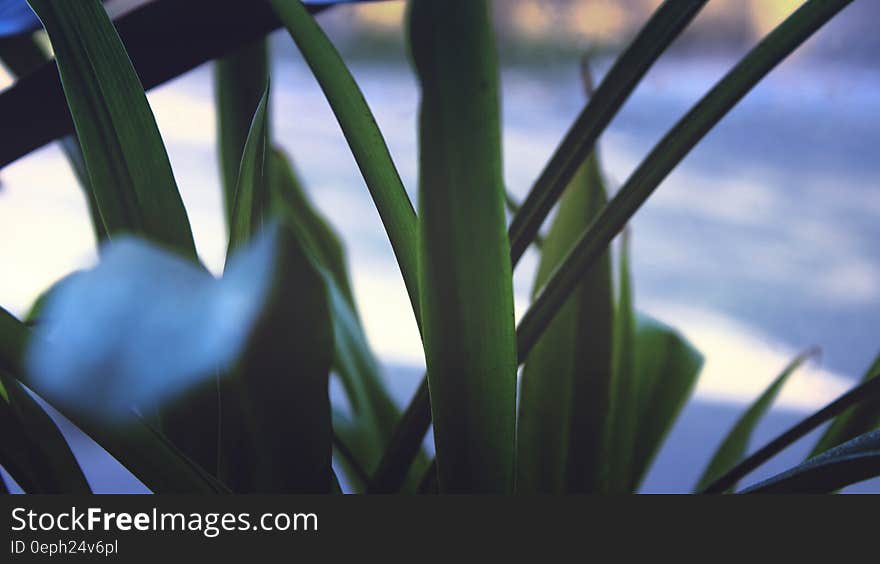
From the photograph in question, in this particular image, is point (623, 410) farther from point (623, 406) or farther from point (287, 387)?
point (287, 387)

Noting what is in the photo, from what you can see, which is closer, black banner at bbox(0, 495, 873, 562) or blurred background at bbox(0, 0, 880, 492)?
black banner at bbox(0, 495, 873, 562)

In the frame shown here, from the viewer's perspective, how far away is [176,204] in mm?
173

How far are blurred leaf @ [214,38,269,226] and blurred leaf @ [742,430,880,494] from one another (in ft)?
0.65

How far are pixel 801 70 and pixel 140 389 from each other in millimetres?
680

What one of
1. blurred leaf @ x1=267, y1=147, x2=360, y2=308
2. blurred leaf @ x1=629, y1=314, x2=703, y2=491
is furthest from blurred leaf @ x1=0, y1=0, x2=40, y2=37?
blurred leaf @ x1=629, y1=314, x2=703, y2=491

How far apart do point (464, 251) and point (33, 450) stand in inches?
5.0

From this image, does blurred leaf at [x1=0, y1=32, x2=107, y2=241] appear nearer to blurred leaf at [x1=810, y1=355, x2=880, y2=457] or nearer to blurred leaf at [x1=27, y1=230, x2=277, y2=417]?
blurred leaf at [x1=27, y1=230, x2=277, y2=417]

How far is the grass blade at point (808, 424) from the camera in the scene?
0.19 metres

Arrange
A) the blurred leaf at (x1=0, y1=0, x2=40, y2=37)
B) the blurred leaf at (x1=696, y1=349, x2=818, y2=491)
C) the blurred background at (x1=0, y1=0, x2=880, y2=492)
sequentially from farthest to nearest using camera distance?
the blurred background at (x1=0, y1=0, x2=880, y2=492) < the blurred leaf at (x1=696, y1=349, x2=818, y2=491) < the blurred leaf at (x1=0, y1=0, x2=40, y2=37)

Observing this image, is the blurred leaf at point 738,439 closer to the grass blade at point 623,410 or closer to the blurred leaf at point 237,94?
the grass blade at point 623,410

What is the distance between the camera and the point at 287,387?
150mm

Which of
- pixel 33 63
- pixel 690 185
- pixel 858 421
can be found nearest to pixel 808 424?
pixel 858 421

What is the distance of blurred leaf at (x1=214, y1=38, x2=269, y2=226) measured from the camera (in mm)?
276

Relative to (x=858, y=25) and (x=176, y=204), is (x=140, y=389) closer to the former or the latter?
(x=176, y=204)
